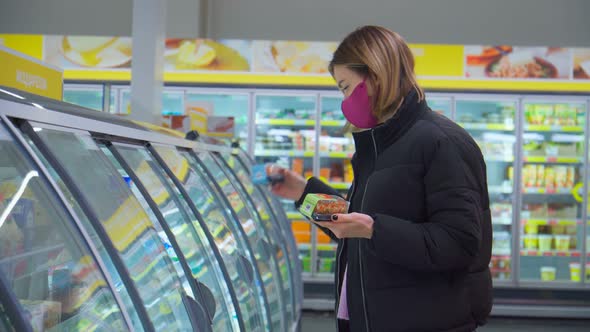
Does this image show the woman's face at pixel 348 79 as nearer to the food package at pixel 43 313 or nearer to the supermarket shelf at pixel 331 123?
the food package at pixel 43 313

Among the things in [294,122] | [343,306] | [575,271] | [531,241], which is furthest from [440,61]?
[343,306]

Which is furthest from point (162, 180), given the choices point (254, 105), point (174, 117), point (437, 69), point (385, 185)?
point (437, 69)

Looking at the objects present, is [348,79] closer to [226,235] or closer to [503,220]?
[226,235]

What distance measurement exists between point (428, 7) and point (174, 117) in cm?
305

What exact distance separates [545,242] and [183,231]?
18.7 feet

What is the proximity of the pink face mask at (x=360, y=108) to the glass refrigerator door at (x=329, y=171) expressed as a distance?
510 centimetres

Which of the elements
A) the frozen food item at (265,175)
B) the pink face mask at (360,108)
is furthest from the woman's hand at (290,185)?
the pink face mask at (360,108)

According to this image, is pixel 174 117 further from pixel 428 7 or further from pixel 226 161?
pixel 428 7

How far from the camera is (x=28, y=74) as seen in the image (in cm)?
250

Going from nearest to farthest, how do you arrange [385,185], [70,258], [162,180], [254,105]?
[70,258] → [385,185] → [162,180] → [254,105]

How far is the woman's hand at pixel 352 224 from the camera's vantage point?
1.34 m

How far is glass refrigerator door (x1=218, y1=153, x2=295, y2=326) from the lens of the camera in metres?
3.52

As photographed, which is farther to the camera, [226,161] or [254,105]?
[254,105]

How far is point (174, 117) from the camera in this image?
4.74 metres
